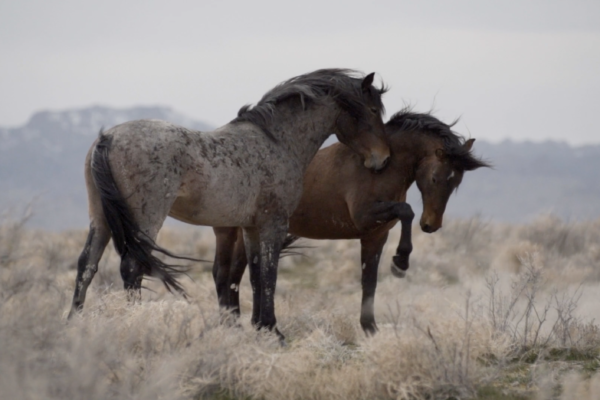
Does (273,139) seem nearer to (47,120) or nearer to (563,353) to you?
(563,353)

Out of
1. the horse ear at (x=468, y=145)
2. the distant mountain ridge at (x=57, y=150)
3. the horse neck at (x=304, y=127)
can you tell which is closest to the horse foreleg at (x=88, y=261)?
the horse neck at (x=304, y=127)

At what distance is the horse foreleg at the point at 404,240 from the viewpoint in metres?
7.45

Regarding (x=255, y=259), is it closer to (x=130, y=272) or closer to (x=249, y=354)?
(x=130, y=272)

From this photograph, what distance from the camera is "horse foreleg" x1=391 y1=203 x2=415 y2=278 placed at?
7445 mm

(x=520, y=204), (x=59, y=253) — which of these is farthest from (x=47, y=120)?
(x=59, y=253)

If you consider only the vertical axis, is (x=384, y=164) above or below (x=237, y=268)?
above

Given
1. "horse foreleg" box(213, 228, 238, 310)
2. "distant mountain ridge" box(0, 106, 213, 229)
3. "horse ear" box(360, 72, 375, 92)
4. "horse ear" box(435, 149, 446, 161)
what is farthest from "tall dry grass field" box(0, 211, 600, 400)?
"distant mountain ridge" box(0, 106, 213, 229)

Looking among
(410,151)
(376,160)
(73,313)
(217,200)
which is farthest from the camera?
(410,151)

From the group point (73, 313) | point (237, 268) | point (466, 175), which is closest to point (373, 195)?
point (237, 268)

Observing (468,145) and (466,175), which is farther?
(466,175)

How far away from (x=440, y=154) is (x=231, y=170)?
2.05 meters

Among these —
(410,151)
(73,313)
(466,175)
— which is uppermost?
(410,151)

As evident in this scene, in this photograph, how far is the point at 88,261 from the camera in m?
6.23

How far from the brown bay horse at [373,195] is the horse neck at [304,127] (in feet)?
1.87
